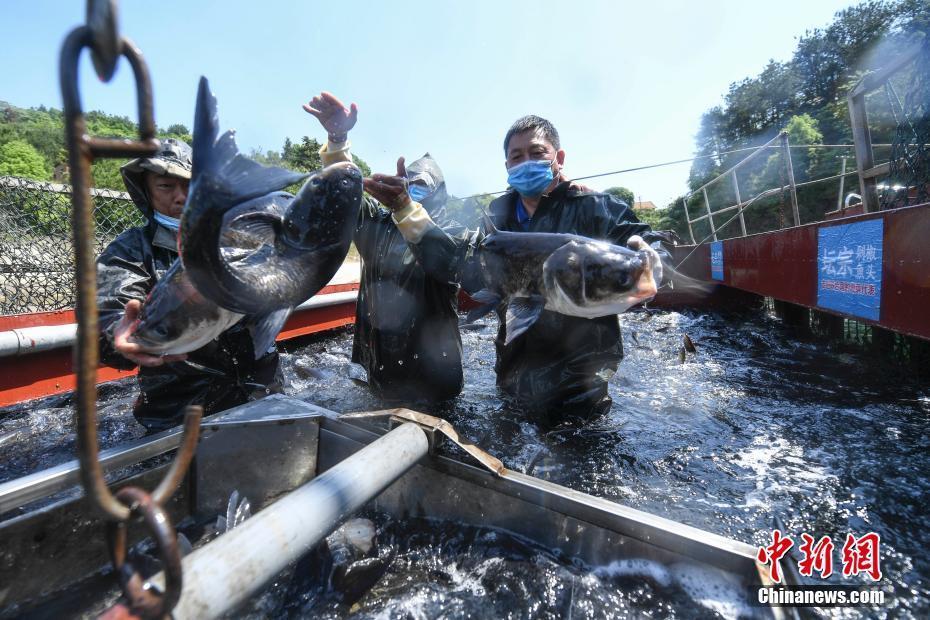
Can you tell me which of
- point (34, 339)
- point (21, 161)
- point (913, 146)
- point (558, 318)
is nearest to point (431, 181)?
point (558, 318)

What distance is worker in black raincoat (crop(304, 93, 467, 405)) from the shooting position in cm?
360

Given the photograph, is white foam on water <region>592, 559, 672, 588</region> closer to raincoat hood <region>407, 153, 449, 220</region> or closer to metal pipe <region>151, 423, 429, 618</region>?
metal pipe <region>151, 423, 429, 618</region>

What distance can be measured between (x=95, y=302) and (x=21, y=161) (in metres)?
52.4

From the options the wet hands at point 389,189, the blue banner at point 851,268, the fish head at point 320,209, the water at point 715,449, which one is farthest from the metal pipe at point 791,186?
the fish head at point 320,209

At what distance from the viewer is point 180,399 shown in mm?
3332

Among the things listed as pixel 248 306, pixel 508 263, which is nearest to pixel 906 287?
pixel 508 263

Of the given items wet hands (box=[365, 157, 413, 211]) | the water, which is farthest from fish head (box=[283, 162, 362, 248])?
the water

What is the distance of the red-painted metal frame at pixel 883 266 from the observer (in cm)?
286

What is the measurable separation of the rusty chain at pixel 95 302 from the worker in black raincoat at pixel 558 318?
2.45 metres

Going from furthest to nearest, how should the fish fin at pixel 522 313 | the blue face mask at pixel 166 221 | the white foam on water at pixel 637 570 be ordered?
the blue face mask at pixel 166 221
the fish fin at pixel 522 313
the white foam on water at pixel 637 570

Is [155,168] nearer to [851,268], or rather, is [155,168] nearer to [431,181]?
[431,181]

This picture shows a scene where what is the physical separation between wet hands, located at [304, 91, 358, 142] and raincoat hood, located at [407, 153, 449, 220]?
101cm

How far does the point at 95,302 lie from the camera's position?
69cm

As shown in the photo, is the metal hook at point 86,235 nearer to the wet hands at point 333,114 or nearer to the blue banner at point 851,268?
the wet hands at point 333,114
